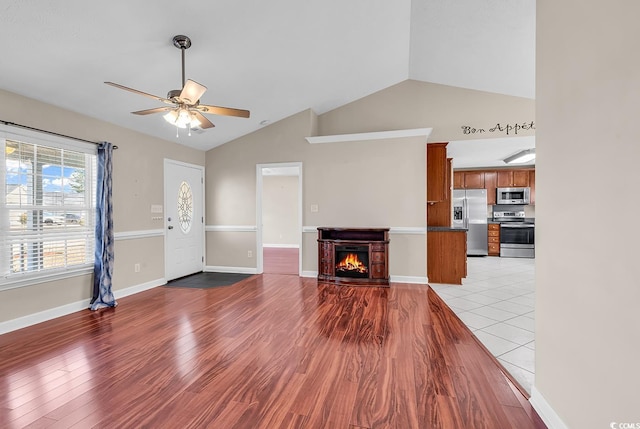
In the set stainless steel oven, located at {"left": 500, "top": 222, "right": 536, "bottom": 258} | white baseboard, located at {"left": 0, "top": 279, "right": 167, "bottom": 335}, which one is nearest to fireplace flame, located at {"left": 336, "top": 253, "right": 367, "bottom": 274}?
white baseboard, located at {"left": 0, "top": 279, "right": 167, "bottom": 335}

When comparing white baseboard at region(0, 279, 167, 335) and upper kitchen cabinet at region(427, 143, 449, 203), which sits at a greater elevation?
upper kitchen cabinet at region(427, 143, 449, 203)

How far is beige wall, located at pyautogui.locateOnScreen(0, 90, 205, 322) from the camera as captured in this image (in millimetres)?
3057

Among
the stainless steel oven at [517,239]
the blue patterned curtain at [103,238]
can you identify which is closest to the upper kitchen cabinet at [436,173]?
the stainless steel oven at [517,239]

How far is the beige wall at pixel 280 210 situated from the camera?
9.28m

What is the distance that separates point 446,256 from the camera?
4.91m

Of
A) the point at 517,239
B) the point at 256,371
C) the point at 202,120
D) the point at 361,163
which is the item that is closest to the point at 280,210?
the point at 361,163

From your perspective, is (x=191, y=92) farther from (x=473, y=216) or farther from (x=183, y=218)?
(x=473, y=216)

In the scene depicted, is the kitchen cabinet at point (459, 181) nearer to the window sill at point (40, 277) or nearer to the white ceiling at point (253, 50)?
the white ceiling at point (253, 50)

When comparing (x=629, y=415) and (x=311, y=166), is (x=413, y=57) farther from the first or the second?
(x=629, y=415)

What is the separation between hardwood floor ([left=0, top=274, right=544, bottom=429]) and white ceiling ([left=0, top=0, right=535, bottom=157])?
105 inches

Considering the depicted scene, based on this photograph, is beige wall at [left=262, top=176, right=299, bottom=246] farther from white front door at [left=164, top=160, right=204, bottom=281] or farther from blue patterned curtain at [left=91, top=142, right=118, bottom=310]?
blue patterned curtain at [left=91, top=142, right=118, bottom=310]

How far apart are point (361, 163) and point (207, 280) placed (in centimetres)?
350

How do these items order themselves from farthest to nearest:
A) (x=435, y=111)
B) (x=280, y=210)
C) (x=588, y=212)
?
Answer: (x=280, y=210), (x=435, y=111), (x=588, y=212)

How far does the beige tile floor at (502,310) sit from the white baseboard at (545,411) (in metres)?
0.23
